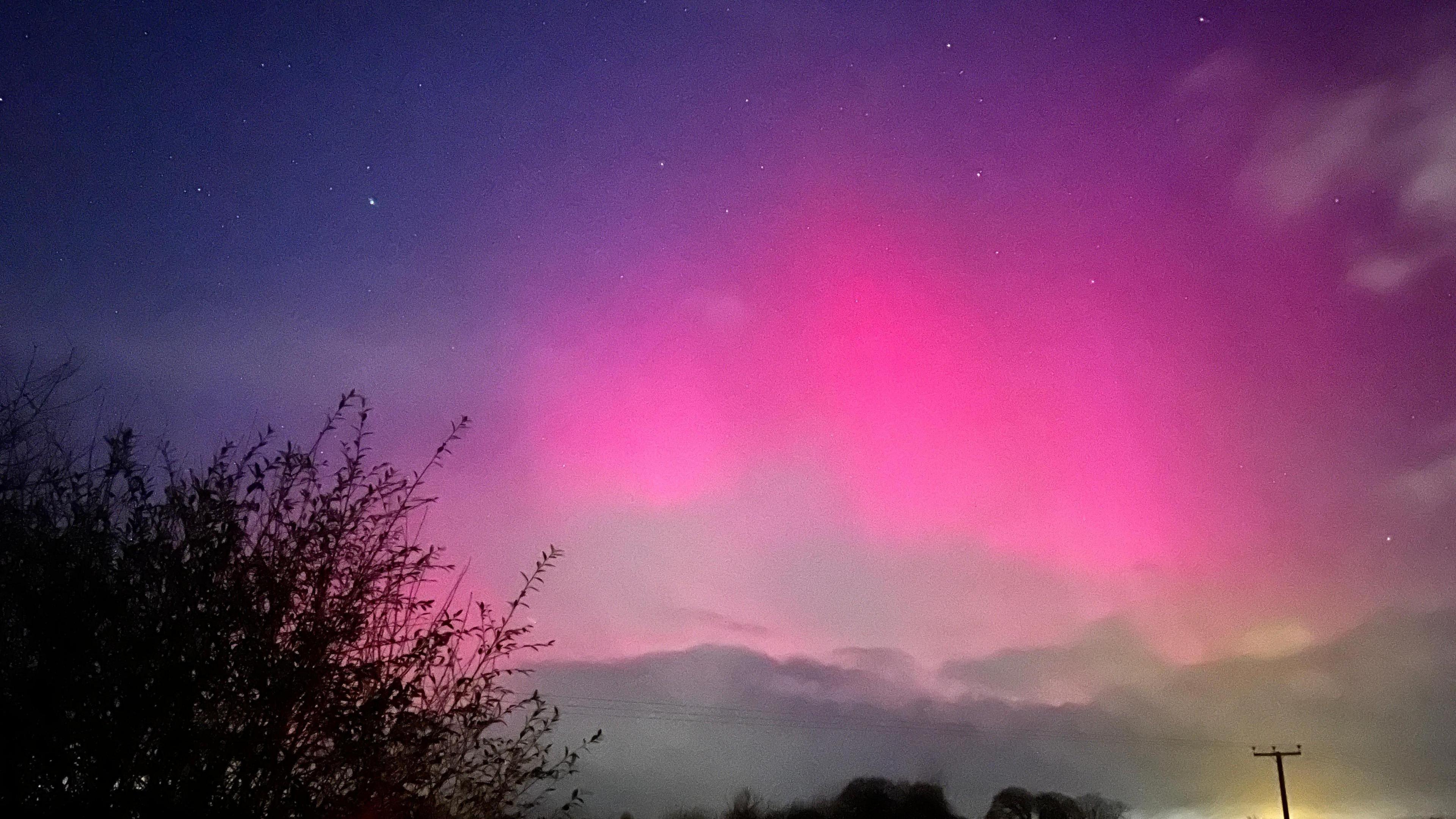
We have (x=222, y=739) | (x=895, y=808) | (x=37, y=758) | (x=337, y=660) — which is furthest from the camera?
(x=895, y=808)

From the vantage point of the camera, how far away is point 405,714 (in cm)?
615

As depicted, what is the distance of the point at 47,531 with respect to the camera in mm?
5801

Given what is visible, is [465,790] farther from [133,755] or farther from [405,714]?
[133,755]

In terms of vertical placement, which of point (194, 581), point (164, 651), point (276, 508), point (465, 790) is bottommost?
point (465, 790)

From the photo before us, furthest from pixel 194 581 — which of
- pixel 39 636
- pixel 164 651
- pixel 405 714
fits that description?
pixel 405 714

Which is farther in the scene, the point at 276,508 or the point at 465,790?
the point at 465,790

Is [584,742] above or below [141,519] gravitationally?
below

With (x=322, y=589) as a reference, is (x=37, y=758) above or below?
below

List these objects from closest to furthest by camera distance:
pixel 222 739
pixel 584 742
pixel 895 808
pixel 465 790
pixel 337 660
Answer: pixel 222 739, pixel 337 660, pixel 465 790, pixel 584 742, pixel 895 808

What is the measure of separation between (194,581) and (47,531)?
90 cm

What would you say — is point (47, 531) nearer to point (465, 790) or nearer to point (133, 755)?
point (133, 755)

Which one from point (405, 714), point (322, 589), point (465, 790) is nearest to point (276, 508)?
point (322, 589)

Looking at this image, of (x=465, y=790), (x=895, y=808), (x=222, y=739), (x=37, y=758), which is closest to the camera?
(x=37, y=758)

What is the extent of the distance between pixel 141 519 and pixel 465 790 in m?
2.58
